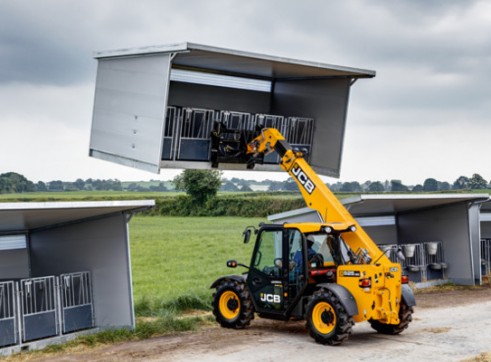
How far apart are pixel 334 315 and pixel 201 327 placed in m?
3.07

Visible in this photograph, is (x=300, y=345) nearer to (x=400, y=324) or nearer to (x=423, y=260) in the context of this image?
(x=400, y=324)

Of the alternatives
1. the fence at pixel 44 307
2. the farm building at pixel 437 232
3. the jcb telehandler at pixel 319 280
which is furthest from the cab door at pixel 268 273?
the farm building at pixel 437 232

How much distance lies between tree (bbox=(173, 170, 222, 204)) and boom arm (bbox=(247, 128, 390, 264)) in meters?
23.0

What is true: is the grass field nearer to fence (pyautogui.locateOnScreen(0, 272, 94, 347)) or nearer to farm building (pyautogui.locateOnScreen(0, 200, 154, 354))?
farm building (pyautogui.locateOnScreen(0, 200, 154, 354))

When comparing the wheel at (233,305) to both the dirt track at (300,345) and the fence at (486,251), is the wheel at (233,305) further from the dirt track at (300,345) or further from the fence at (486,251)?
the fence at (486,251)

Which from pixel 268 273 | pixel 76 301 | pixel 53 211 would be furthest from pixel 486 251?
pixel 53 211

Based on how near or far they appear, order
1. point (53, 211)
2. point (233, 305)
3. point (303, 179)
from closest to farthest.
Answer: point (53, 211)
point (233, 305)
point (303, 179)

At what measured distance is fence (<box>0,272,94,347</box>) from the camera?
1123 centimetres

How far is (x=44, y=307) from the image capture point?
1220 cm

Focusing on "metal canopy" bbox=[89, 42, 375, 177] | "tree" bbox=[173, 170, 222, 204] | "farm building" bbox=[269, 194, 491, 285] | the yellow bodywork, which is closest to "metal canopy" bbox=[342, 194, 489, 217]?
"farm building" bbox=[269, 194, 491, 285]

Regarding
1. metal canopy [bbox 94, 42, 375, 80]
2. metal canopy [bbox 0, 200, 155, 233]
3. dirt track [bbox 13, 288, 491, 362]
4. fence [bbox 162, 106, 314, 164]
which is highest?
metal canopy [bbox 94, 42, 375, 80]

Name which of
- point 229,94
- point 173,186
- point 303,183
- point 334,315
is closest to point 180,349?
point 334,315

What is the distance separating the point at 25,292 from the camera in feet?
38.2

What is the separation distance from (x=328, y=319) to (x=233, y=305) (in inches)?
89.8
